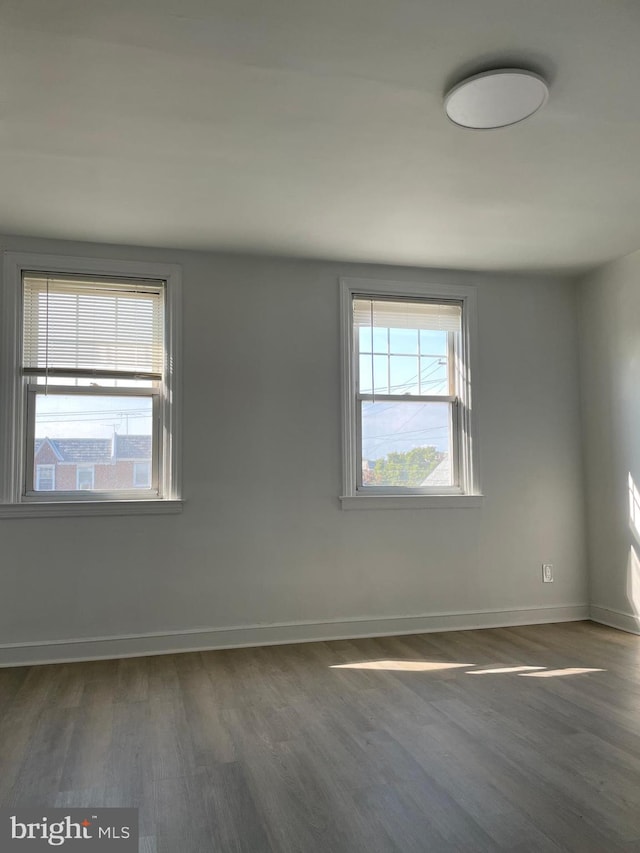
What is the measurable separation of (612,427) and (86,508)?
375 centimetres

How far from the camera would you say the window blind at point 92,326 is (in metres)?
4.02

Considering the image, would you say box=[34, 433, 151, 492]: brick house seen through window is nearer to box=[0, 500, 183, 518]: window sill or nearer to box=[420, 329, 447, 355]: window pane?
box=[0, 500, 183, 518]: window sill

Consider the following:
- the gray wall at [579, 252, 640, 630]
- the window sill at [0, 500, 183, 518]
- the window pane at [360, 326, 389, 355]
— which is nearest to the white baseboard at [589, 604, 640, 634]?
the gray wall at [579, 252, 640, 630]

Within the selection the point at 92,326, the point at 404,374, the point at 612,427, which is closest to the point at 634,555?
the point at 612,427

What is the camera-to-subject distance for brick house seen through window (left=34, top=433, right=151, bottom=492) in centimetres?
401

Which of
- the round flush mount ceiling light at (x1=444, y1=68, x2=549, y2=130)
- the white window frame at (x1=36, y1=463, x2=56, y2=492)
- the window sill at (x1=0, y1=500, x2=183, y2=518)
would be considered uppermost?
the round flush mount ceiling light at (x1=444, y1=68, x2=549, y2=130)

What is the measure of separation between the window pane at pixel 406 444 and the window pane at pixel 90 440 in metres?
1.57

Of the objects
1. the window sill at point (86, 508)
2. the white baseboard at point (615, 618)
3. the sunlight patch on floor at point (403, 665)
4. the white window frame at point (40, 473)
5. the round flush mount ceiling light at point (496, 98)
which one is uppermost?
the round flush mount ceiling light at point (496, 98)

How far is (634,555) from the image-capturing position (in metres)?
4.50

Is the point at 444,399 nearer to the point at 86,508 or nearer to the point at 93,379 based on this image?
the point at 93,379

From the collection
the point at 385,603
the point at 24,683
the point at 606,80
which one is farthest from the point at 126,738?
the point at 606,80

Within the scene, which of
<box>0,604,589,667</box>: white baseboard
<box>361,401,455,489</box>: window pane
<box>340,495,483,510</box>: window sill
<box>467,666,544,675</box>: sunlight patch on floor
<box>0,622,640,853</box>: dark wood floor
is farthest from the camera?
<box>361,401,455,489</box>: window pane

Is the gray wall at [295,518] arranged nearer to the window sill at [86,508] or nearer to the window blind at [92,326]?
the window sill at [86,508]

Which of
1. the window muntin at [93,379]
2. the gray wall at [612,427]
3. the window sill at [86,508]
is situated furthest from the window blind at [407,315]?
the window sill at [86,508]
